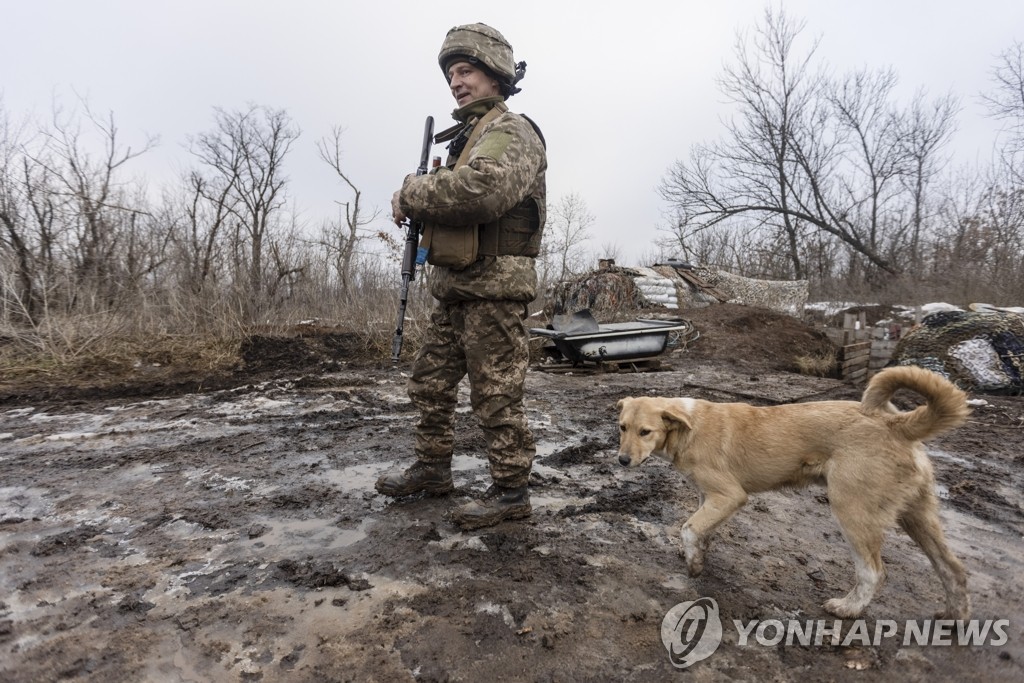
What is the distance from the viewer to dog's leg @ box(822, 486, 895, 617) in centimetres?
214

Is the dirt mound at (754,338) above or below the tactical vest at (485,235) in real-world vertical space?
below

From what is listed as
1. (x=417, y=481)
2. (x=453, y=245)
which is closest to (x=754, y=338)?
(x=417, y=481)

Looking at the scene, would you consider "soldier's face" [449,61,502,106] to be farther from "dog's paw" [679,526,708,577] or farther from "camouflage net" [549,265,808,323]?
"camouflage net" [549,265,808,323]

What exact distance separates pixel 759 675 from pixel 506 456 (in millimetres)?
1601

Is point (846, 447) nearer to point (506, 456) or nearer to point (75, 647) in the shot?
point (506, 456)

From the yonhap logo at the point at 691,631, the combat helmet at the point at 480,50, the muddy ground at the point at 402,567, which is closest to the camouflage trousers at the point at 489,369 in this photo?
the muddy ground at the point at 402,567

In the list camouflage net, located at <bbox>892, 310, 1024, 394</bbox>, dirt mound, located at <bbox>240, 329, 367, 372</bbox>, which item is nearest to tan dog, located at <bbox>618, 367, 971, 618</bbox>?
→ camouflage net, located at <bbox>892, 310, 1024, 394</bbox>

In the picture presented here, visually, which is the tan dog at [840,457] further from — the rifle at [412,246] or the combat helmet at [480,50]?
the combat helmet at [480,50]

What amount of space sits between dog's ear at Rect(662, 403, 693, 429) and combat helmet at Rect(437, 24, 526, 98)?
85.8 inches

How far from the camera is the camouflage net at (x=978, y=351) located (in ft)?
23.5

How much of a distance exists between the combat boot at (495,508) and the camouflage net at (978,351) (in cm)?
737

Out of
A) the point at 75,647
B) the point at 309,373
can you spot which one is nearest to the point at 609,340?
the point at 309,373

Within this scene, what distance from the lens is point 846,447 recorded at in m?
2.25

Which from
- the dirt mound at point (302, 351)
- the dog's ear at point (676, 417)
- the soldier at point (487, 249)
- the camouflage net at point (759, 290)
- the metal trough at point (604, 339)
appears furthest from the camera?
the camouflage net at point (759, 290)
